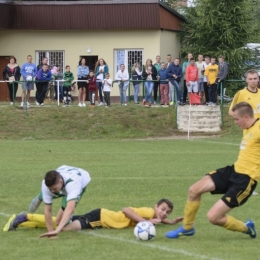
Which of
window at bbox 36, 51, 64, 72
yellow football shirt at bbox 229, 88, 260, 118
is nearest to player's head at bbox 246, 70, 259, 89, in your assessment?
yellow football shirt at bbox 229, 88, 260, 118

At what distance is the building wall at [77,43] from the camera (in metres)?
41.6

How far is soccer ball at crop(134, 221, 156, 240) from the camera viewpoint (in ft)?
31.3

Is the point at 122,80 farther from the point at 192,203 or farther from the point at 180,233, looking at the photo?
the point at 192,203

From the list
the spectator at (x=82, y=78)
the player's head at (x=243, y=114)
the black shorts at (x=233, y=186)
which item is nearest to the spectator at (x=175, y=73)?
the spectator at (x=82, y=78)

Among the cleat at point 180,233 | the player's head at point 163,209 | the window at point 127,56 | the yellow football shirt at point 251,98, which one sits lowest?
the cleat at point 180,233

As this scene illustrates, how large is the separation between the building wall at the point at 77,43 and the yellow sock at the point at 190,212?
106 feet

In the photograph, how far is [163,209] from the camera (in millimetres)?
10531

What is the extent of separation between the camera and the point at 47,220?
9711 millimetres

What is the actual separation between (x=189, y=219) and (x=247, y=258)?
3.70ft

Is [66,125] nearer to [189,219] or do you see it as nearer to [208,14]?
[208,14]

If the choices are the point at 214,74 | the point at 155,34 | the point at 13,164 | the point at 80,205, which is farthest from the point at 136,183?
the point at 155,34

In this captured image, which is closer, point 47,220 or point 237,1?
point 47,220

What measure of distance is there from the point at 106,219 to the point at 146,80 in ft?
68.3

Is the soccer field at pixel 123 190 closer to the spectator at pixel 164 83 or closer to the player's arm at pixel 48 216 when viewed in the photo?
the player's arm at pixel 48 216
